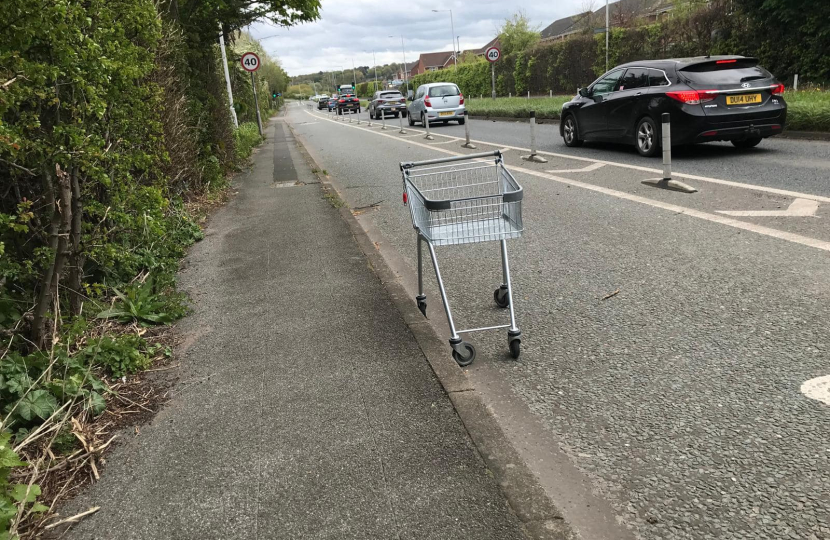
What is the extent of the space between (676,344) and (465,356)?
4.20ft

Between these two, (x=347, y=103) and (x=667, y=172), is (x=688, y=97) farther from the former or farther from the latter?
(x=347, y=103)

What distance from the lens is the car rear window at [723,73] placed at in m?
10.7

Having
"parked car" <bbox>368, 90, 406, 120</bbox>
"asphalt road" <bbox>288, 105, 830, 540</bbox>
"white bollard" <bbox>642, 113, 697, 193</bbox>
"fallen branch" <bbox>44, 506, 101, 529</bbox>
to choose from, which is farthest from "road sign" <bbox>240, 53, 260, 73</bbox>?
"fallen branch" <bbox>44, 506, 101, 529</bbox>

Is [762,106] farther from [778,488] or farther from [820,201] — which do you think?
[778,488]

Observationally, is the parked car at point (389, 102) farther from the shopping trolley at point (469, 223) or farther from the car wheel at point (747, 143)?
the shopping trolley at point (469, 223)

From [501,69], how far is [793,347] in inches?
1795

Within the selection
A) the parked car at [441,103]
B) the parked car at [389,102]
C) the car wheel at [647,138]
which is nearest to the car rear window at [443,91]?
the parked car at [441,103]

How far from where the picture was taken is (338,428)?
3.20 m

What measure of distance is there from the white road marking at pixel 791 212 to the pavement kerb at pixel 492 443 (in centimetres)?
418

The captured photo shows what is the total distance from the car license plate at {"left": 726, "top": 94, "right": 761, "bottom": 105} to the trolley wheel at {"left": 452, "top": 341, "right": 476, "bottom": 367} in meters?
8.77

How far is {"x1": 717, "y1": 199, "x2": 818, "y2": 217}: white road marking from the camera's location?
6.82m

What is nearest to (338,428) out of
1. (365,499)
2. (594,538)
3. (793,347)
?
(365,499)

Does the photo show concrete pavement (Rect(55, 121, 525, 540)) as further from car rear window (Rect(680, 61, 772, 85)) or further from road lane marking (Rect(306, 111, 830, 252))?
car rear window (Rect(680, 61, 772, 85))

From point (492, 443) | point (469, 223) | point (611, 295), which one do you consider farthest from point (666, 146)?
point (492, 443)
